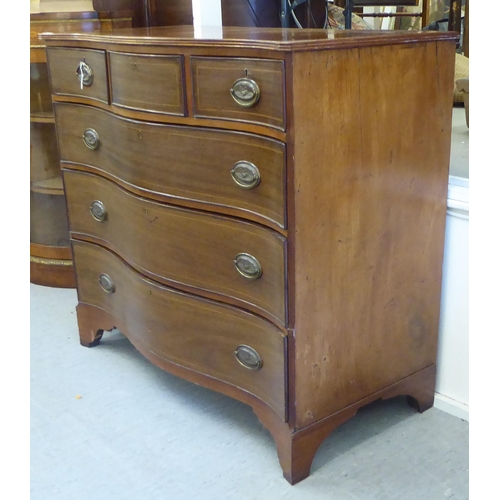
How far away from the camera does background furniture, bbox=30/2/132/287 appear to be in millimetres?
2432

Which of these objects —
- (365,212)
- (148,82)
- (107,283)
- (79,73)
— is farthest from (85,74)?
(365,212)

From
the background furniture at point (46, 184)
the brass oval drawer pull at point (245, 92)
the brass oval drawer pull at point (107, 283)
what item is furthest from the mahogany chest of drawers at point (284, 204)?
the background furniture at point (46, 184)

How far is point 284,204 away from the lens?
4.33 feet

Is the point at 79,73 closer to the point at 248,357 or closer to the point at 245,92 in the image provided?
the point at 245,92

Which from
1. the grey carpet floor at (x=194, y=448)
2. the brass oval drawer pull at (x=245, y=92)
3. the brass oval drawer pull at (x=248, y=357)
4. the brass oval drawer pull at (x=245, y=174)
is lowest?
the grey carpet floor at (x=194, y=448)

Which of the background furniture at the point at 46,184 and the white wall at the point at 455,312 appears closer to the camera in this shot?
the white wall at the point at 455,312

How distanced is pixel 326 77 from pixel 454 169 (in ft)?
2.07

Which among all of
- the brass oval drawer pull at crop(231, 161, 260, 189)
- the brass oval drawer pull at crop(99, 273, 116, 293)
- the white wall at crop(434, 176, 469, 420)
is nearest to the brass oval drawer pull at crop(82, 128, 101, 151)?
the brass oval drawer pull at crop(99, 273, 116, 293)

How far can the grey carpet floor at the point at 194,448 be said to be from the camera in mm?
1485

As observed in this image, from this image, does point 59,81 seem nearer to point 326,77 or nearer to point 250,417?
point 326,77

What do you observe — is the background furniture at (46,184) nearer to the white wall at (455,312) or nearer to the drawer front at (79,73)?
the drawer front at (79,73)

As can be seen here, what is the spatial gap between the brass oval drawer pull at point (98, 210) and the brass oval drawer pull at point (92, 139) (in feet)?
0.52
